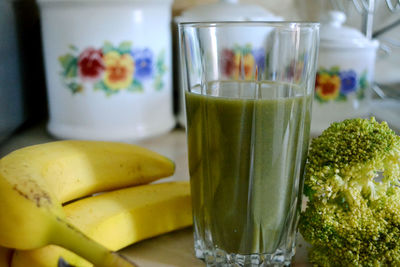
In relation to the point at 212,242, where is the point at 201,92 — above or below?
above

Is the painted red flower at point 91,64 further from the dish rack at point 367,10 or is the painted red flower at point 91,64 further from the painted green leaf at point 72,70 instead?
the dish rack at point 367,10

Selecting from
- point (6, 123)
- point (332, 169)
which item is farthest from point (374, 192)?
point (6, 123)

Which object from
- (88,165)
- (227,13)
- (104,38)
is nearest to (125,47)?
(104,38)

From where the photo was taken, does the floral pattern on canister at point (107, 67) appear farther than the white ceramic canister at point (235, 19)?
Yes

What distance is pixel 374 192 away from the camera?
16.4 inches

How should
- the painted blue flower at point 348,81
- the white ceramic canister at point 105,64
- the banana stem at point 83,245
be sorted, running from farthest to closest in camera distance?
the painted blue flower at point 348,81, the white ceramic canister at point 105,64, the banana stem at point 83,245

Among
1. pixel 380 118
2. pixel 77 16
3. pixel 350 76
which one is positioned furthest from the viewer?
pixel 380 118

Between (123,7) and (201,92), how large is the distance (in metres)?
0.35

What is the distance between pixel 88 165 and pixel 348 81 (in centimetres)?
55

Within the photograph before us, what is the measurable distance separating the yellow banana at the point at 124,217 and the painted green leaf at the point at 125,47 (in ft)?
1.01

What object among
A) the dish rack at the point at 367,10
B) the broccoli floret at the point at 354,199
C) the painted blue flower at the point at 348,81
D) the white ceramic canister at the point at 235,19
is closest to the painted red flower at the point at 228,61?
the white ceramic canister at the point at 235,19

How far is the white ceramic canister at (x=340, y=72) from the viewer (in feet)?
2.62

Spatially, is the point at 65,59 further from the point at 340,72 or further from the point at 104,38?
the point at 340,72

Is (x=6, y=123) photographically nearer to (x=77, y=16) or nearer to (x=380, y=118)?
(x=77, y=16)
